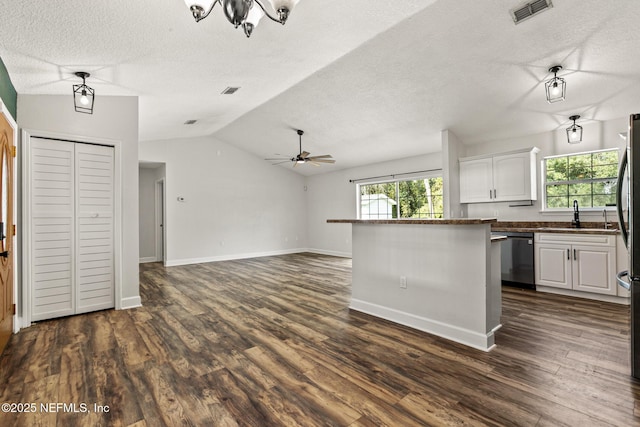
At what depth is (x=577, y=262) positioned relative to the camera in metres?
4.00

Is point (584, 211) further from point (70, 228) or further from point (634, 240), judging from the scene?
point (70, 228)

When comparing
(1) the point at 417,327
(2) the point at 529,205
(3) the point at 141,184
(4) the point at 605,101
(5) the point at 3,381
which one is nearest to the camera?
(5) the point at 3,381

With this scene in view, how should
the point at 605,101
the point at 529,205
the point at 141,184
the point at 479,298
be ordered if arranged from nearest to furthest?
1. the point at 479,298
2. the point at 605,101
3. the point at 529,205
4. the point at 141,184

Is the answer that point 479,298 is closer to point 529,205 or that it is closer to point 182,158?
point 529,205

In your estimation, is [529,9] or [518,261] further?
[518,261]

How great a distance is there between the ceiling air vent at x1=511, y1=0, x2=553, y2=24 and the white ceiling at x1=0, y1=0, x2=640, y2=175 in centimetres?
6

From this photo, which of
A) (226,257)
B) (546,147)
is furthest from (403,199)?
(226,257)

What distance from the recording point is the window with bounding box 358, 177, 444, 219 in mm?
6729

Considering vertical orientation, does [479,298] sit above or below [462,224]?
below

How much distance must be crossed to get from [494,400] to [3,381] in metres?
3.30

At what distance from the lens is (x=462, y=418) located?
1678 mm

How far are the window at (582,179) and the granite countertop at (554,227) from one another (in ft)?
1.07

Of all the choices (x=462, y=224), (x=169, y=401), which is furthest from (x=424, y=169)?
(x=169, y=401)

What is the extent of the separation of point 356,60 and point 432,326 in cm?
321
